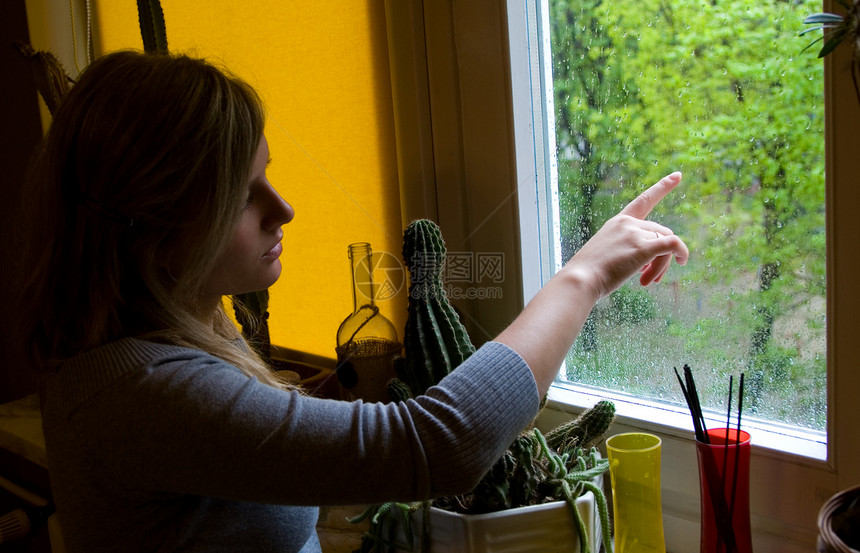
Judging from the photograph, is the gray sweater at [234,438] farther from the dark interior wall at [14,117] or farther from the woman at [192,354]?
the dark interior wall at [14,117]

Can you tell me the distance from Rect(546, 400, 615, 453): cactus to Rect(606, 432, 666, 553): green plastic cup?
0.09ft

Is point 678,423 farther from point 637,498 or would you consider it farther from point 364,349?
point 364,349

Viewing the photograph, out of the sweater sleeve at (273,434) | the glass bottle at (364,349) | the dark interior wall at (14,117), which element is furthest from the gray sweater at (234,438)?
the dark interior wall at (14,117)

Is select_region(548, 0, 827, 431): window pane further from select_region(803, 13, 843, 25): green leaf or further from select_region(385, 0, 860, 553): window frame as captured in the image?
select_region(803, 13, 843, 25): green leaf

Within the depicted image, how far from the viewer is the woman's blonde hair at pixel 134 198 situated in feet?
1.84

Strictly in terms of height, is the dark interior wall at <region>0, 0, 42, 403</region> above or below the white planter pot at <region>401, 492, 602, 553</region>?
above

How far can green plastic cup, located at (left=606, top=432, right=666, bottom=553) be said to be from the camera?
68 centimetres

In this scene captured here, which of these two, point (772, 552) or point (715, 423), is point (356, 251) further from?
point (772, 552)

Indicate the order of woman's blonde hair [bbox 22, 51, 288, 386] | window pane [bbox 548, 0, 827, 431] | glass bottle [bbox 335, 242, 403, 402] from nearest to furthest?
woman's blonde hair [bbox 22, 51, 288, 386]
window pane [bbox 548, 0, 827, 431]
glass bottle [bbox 335, 242, 403, 402]

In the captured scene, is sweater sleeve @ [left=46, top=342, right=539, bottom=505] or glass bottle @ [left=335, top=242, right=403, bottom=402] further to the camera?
glass bottle @ [left=335, top=242, right=403, bottom=402]

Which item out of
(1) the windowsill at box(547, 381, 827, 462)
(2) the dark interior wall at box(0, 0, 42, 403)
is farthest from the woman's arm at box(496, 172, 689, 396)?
(2) the dark interior wall at box(0, 0, 42, 403)

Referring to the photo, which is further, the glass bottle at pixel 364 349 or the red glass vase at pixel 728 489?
the glass bottle at pixel 364 349

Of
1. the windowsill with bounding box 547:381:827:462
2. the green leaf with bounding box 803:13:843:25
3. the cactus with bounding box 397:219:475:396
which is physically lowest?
the windowsill with bounding box 547:381:827:462

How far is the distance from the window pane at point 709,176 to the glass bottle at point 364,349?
29cm
